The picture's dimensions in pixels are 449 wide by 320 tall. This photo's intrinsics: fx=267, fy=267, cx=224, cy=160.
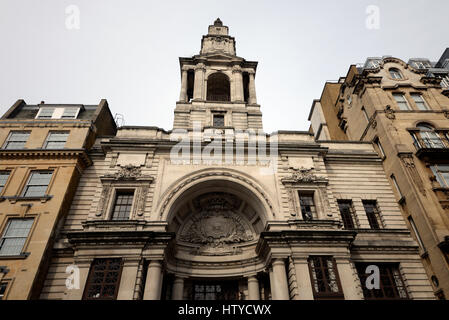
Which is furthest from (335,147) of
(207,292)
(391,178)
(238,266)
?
(207,292)

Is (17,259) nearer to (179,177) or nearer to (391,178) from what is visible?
(179,177)

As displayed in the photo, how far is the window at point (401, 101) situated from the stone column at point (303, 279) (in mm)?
16712

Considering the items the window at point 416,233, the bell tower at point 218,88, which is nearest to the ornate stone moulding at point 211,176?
the bell tower at point 218,88

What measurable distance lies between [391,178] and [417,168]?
201cm

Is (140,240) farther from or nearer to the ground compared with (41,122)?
nearer to the ground

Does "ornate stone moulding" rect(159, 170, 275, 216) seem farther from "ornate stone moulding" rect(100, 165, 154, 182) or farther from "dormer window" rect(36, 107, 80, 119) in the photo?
"dormer window" rect(36, 107, 80, 119)

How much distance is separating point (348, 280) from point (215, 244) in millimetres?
8592

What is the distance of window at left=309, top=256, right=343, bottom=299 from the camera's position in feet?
46.0

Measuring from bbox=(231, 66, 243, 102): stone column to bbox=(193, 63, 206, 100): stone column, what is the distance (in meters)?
3.03

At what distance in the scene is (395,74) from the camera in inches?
1001

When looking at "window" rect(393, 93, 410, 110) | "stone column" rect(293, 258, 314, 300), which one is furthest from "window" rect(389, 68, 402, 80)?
"stone column" rect(293, 258, 314, 300)

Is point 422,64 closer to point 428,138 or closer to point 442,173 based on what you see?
point 428,138

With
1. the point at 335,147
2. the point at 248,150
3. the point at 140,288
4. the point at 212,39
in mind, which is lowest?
the point at 140,288

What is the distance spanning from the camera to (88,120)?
21141 millimetres
